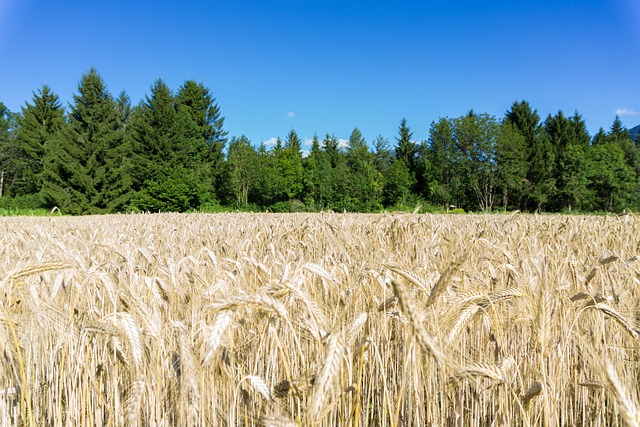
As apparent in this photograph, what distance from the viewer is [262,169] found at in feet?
133

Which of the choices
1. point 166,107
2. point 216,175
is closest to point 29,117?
point 166,107

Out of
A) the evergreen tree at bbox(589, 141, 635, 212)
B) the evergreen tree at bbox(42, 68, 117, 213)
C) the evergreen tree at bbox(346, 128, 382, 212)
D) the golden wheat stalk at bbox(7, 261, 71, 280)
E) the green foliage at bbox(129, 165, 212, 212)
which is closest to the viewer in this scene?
the golden wheat stalk at bbox(7, 261, 71, 280)

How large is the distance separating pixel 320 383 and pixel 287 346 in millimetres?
957

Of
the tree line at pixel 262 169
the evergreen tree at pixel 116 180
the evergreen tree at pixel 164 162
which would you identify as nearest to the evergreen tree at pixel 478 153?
the tree line at pixel 262 169

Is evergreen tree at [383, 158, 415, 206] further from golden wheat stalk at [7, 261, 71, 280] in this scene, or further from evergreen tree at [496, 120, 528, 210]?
golden wheat stalk at [7, 261, 71, 280]

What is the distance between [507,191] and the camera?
4269 centimetres

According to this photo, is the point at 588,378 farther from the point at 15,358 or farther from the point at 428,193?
the point at 428,193

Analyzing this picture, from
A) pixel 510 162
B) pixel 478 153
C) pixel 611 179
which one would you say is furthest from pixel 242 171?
pixel 611 179

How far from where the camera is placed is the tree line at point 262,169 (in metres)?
35.6

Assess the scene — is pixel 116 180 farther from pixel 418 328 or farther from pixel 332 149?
pixel 418 328

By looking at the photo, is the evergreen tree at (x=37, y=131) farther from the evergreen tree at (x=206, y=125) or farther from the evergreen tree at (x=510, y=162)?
the evergreen tree at (x=510, y=162)

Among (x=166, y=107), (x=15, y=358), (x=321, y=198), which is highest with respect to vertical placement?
(x=166, y=107)

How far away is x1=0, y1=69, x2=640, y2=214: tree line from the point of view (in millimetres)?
35562

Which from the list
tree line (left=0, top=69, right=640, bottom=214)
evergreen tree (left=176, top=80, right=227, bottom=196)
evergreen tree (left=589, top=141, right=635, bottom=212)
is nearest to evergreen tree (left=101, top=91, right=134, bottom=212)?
tree line (left=0, top=69, right=640, bottom=214)
